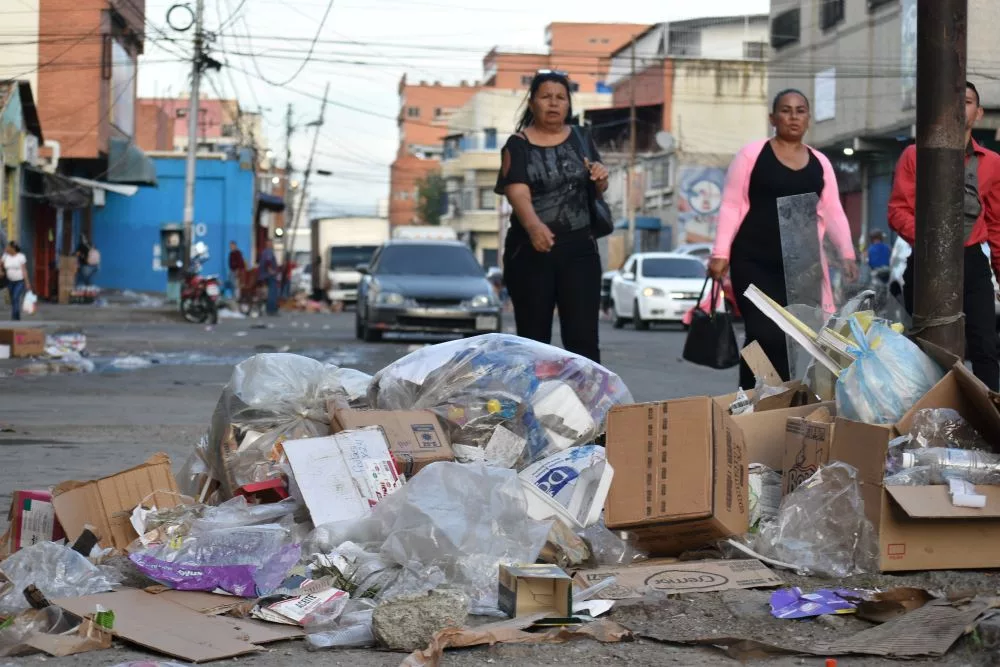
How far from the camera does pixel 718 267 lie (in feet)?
21.4

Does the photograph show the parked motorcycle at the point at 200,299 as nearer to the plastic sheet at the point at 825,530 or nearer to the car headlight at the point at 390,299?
the car headlight at the point at 390,299

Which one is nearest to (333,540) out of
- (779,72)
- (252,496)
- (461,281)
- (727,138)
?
(252,496)

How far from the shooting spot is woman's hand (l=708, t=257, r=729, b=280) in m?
6.50

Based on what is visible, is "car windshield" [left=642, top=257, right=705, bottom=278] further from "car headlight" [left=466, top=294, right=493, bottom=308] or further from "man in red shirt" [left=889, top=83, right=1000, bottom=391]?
"man in red shirt" [left=889, top=83, right=1000, bottom=391]

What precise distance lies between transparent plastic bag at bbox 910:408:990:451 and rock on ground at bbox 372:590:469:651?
1.78 metres

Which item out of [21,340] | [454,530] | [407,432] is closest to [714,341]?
[407,432]

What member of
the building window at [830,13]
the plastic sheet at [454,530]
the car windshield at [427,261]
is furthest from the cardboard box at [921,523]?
the building window at [830,13]

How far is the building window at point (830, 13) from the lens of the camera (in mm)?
37500

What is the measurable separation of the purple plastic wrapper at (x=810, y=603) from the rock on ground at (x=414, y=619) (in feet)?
2.92

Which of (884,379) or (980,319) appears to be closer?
(884,379)

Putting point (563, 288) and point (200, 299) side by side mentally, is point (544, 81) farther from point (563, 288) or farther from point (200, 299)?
point (200, 299)

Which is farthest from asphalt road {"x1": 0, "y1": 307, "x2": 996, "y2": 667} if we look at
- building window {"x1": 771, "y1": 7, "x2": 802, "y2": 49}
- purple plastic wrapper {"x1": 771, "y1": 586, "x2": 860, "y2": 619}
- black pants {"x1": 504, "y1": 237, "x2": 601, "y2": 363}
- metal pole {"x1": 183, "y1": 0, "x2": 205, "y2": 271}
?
building window {"x1": 771, "y1": 7, "x2": 802, "y2": 49}

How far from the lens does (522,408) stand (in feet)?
17.6

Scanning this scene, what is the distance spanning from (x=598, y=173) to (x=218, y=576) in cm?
303
